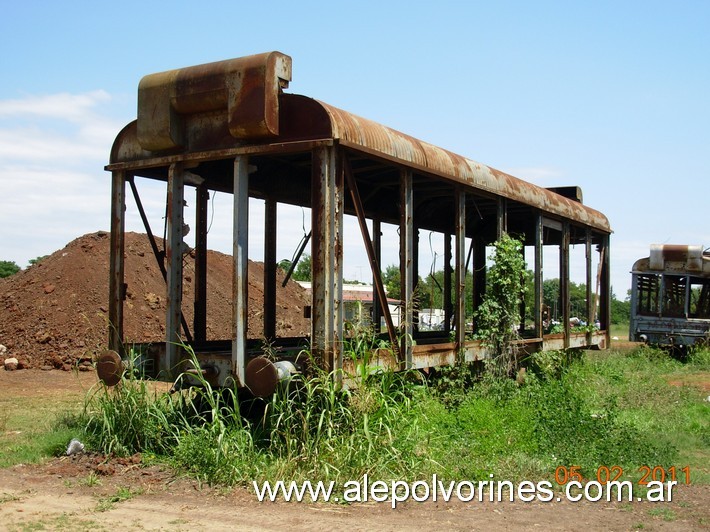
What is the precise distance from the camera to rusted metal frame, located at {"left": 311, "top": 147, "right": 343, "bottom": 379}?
7.09m

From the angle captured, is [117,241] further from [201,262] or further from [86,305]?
[86,305]

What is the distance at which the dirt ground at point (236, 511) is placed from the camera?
18.1ft

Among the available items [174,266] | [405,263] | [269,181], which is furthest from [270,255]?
[405,263]

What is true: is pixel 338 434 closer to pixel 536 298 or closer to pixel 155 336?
pixel 536 298

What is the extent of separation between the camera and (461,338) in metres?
9.71

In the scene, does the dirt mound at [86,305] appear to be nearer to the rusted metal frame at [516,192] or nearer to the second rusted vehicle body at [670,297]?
the rusted metal frame at [516,192]

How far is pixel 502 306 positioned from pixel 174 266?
4829 mm


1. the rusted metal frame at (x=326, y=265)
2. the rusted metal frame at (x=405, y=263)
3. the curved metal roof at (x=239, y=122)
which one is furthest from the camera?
the rusted metal frame at (x=405, y=263)

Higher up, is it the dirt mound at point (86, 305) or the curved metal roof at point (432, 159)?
the curved metal roof at point (432, 159)

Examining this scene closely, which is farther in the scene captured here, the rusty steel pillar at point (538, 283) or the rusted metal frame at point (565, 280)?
the rusted metal frame at point (565, 280)

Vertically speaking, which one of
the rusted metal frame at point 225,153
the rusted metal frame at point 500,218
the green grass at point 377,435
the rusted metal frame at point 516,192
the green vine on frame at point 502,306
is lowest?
the green grass at point 377,435

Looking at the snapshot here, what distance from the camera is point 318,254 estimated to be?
23.5ft

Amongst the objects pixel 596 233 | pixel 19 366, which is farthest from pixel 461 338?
pixel 19 366
